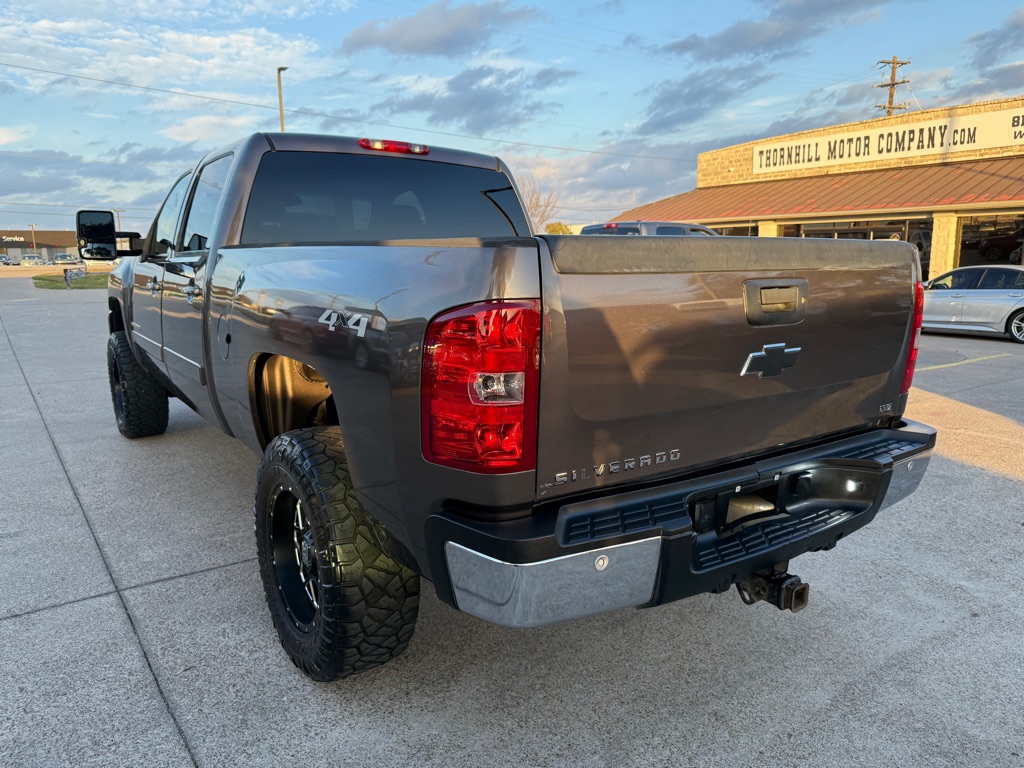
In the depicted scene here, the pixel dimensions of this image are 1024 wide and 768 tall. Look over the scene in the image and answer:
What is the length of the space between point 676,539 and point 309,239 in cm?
244

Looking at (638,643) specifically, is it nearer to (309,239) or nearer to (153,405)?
(309,239)

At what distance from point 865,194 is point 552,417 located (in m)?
22.7

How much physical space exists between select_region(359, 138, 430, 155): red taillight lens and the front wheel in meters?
11.8

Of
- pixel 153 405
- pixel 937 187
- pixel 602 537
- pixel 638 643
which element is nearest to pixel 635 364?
pixel 602 537

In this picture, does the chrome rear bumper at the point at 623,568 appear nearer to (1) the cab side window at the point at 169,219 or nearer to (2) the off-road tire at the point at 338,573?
(2) the off-road tire at the point at 338,573

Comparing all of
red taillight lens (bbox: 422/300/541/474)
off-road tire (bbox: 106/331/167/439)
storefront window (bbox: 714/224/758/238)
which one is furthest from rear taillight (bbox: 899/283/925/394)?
storefront window (bbox: 714/224/758/238)

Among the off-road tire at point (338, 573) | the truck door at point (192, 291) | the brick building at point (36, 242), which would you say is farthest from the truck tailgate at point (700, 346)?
the brick building at point (36, 242)

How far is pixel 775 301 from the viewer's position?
2359mm

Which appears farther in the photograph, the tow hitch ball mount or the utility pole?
the utility pole

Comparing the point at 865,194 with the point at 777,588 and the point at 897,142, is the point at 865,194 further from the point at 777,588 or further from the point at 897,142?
the point at 777,588

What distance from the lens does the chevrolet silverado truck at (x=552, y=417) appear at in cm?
195

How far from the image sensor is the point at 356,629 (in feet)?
7.84

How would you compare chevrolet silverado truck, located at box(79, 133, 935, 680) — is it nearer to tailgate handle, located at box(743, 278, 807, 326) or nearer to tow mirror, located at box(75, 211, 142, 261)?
tailgate handle, located at box(743, 278, 807, 326)

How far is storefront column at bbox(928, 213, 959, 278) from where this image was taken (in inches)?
784
